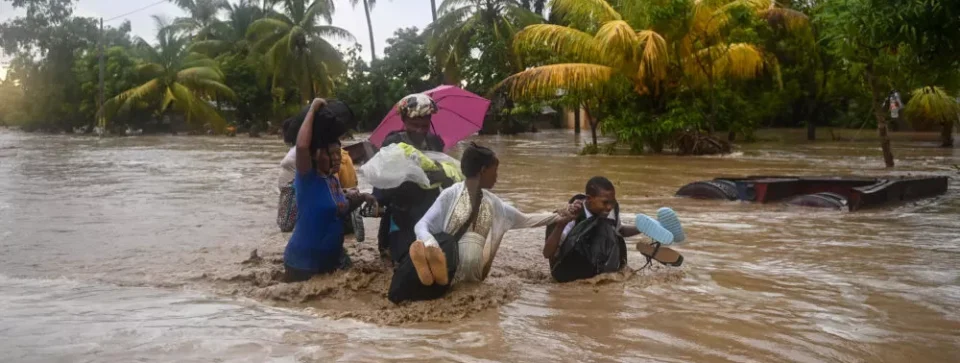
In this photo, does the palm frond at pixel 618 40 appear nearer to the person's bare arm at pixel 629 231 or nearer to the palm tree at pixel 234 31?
the person's bare arm at pixel 629 231

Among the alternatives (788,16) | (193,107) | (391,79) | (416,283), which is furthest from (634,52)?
(193,107)

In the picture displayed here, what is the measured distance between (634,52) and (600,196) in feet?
53.3

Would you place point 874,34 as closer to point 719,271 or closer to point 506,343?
point 719,271

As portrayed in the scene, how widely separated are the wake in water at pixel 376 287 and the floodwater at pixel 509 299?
2cm

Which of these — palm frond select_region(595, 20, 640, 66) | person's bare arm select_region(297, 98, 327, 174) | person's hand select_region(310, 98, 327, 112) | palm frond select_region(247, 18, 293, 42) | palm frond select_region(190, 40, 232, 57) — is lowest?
person's bare arm select_region(297, 98, 327, 174)

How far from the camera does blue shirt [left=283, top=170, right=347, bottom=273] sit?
5.51 m

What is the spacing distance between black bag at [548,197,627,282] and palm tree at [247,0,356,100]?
36073 mm

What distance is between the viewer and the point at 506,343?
4742 millimetres

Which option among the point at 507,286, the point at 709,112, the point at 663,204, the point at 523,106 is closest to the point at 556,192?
the point at 663,204

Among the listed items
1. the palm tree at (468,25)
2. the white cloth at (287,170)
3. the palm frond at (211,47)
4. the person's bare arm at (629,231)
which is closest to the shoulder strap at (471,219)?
the person's bare arm at (629,231)

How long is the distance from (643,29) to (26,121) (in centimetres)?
4503

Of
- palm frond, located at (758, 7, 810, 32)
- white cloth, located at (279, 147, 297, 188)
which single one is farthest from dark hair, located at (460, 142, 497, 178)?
palm frond, located at (758, 7, 810, 32)

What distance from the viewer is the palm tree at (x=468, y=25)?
35594 mm

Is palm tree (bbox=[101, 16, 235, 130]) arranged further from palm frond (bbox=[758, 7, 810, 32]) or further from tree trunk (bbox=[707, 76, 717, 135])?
palm frond (bbox=[758, 7, 810, 32])
